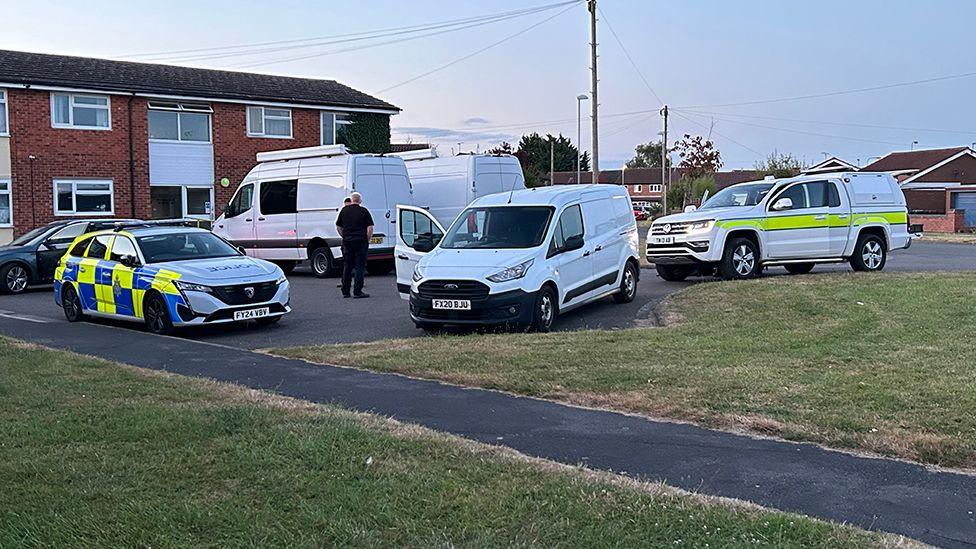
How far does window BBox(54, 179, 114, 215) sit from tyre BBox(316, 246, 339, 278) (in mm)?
10902

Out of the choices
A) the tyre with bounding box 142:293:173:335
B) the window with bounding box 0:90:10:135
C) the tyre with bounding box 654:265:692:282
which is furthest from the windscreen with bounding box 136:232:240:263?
the window with bounding box 0:90:10:135

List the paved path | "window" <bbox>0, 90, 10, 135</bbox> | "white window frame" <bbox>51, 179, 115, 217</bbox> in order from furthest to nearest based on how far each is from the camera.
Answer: "white window frame" <bbox>51, 179, 115, 217</bbox> < "window" <bbox>0, 90, 10, 135</bbox> < the paved path

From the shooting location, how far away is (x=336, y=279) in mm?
21719

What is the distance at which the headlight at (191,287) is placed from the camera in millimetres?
Answer: 12797

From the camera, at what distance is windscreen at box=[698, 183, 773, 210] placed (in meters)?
18.0


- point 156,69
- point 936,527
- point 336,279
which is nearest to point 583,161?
point 156,69

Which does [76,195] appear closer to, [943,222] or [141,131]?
[141,131]

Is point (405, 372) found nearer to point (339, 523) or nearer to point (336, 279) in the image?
point (339, 523)

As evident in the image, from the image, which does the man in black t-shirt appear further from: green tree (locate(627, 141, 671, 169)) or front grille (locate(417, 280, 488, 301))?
green tree (locate(627, 141, 671, 169))

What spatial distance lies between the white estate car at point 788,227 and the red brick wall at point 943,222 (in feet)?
112

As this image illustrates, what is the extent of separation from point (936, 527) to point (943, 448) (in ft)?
4.82

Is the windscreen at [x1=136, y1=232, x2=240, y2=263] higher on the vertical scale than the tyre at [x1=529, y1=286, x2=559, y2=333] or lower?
higher

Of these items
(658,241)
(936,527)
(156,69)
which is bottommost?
(936,527)

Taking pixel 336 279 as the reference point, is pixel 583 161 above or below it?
above
